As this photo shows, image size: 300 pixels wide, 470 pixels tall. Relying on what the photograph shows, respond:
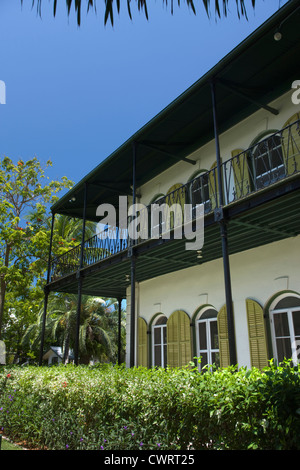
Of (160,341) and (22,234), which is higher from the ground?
(22,234)

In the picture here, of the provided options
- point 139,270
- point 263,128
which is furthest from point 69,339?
point 263,128

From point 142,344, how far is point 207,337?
9.19ft

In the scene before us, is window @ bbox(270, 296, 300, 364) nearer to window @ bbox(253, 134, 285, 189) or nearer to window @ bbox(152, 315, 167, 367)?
window @ bbox(253, 134, 285, 189)

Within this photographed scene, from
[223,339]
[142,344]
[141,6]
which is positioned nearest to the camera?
[141,6]

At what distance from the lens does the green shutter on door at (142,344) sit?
11.3 m

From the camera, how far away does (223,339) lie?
861 cm

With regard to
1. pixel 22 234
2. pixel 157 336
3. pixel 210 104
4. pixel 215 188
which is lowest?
pixel 157 336

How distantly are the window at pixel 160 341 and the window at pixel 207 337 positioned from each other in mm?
1578

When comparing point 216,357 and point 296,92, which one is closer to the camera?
point 296,92

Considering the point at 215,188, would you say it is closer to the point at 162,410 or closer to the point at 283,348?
the point at 283,348

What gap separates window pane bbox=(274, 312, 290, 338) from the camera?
7.67 m

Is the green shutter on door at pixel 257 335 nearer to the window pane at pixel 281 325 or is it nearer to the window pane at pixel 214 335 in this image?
the window pane at pixel 281 325

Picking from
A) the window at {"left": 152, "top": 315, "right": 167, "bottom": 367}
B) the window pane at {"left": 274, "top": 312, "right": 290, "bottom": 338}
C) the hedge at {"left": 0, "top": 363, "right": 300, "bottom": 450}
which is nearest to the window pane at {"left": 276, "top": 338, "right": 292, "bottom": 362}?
the window pane at {"left": 274, "top": 312, "right": 290, "bottom": 338}

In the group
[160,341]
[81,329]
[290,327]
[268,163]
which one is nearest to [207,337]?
[160,341]
